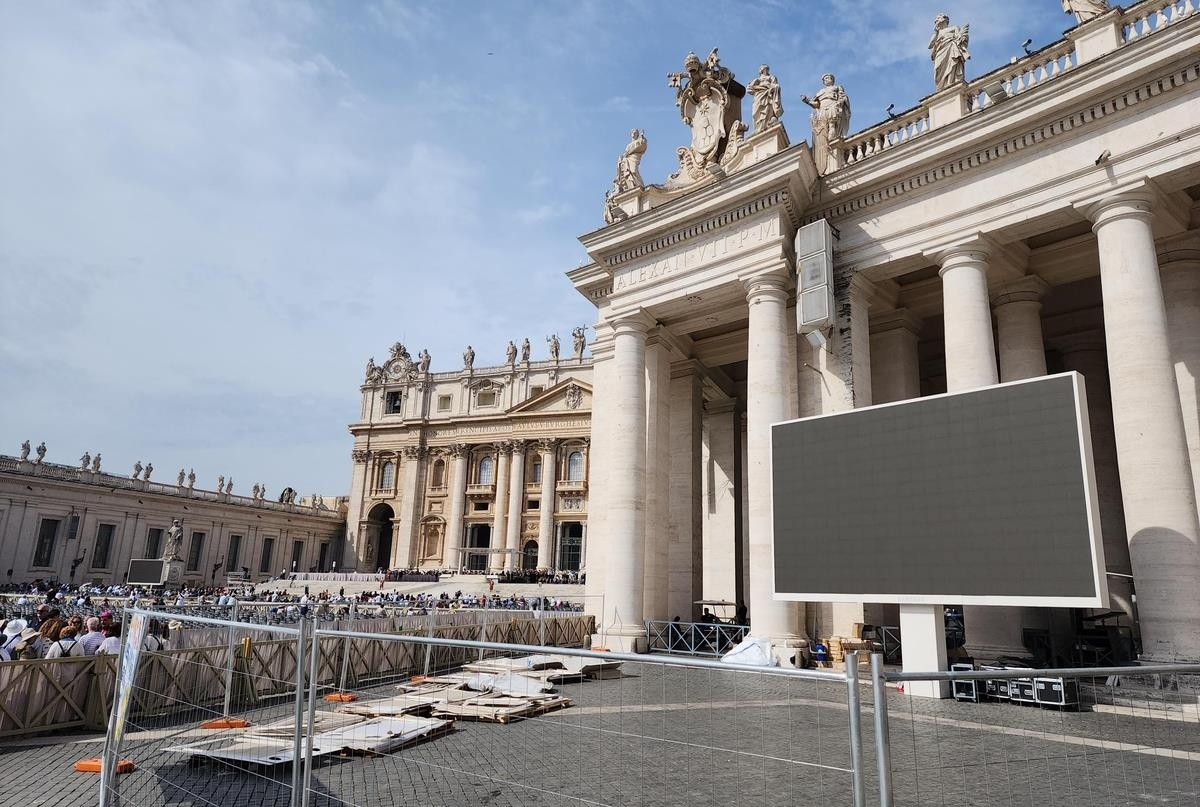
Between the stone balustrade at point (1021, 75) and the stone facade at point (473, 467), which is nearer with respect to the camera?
the stone balustrade at point (1021, 75)

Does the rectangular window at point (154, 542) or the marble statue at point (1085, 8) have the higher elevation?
the marble statue at point (1085, 8)

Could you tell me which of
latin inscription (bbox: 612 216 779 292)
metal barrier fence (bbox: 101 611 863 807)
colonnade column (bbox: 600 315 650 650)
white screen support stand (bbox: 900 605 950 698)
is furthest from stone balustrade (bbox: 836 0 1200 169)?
metal barrier fence (bbox: 101 611 863 807)

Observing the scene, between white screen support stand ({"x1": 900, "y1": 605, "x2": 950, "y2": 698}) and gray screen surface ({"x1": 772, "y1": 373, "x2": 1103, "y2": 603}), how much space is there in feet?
1.44

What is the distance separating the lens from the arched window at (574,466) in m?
62.4

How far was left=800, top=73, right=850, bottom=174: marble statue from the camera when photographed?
726 inches

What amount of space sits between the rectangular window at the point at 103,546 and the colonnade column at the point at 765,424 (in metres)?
52.8

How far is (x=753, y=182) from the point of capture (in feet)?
56.7

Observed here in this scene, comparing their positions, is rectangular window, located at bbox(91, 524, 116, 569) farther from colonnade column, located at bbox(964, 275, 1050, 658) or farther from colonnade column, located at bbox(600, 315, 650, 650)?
colonnade column, located at bbox(964, 275, 1050, 658)

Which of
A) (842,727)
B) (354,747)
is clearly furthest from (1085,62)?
(354,747)

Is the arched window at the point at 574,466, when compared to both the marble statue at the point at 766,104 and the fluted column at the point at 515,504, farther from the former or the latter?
the marble statue at the point at 766,104

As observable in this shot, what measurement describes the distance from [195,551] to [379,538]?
58.7 ft

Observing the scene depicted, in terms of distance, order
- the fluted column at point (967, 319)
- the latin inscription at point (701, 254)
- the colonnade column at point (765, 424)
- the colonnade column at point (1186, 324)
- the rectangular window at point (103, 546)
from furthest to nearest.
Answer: the rectangular window at point (103, 546), the latin inscription at point (701, 254), the colonnade column at point (765, 424), the fluted column at point (967, 319), the colonnade column at point (1186, 324)

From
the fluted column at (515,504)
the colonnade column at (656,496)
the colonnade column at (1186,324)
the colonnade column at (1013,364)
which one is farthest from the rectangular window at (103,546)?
the colonnade column at (1186,324)

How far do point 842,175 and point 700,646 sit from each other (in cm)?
1267
